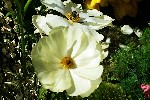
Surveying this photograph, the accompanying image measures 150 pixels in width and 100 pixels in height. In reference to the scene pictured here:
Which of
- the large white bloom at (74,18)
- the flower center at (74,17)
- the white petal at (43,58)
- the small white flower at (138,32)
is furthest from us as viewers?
the small white flower at (138,32)

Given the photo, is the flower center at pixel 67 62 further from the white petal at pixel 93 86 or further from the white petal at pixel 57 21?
the white petal at pixel 57 21

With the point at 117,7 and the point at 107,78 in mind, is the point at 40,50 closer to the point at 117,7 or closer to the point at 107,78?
the point at 107,78

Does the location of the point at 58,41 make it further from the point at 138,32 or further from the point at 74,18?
the point at 138,32

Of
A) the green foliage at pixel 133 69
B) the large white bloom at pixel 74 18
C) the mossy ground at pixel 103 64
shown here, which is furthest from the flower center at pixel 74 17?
the green foliage at pixel 133 69

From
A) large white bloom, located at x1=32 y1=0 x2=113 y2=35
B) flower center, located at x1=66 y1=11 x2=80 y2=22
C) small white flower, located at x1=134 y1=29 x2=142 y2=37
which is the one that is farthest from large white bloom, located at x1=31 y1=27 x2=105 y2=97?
small white flower, located at x1=134 y1=29 x2=142 y2=37

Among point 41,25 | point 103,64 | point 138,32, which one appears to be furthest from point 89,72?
point 138,32

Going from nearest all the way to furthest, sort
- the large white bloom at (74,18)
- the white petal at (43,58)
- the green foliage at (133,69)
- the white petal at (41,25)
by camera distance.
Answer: the white petal at (43,58)
the white petal at (41,25)
the large white bloom at (74,18)
the green foliage at (133,69)
